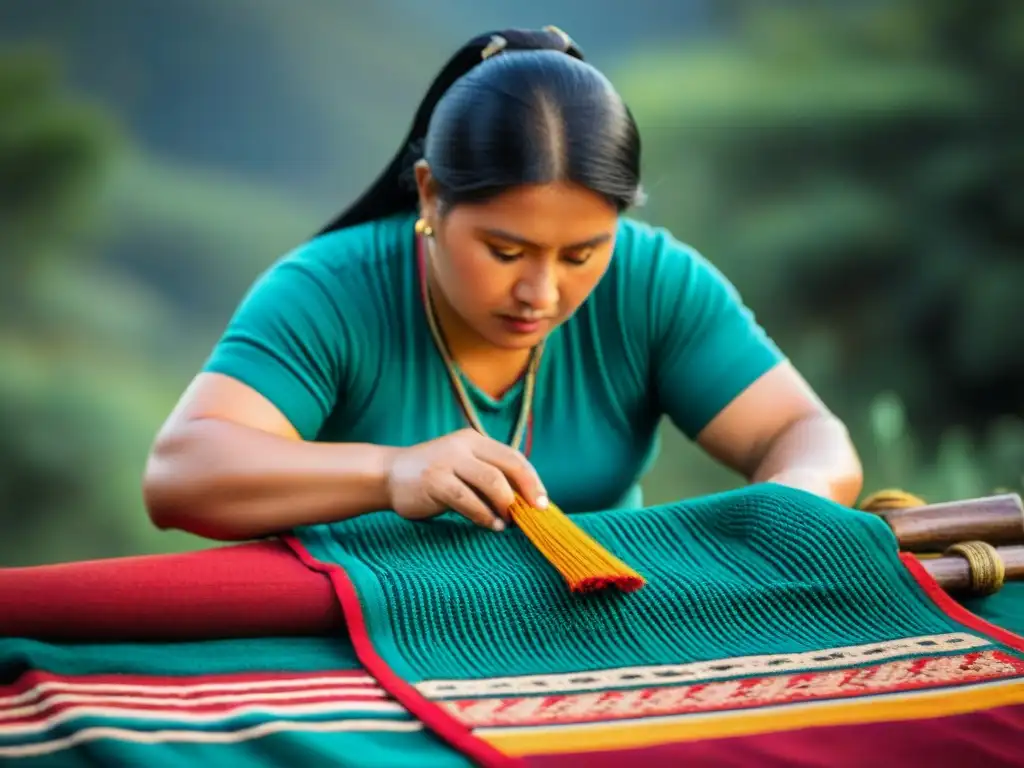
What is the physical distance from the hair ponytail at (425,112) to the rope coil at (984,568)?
72 centimetres

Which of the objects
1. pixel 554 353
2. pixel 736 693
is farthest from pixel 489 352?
pixel 736 693

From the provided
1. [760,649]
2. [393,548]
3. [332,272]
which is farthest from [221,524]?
[760,649]

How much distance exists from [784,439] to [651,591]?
1.50 feet

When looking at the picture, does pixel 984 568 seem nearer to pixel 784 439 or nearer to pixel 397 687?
pixel 784 439

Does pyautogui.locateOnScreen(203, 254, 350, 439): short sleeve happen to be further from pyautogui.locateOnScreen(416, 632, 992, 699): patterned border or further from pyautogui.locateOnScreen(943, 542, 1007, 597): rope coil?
pyautogui.locateOnScreen(943, 542, 1007, 597): rope coil

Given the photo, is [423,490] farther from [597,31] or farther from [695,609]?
[597,31]

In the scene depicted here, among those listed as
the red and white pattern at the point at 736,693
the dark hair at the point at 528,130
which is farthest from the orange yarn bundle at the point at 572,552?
the dark hair at the point at 528,130

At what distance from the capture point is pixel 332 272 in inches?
64.5

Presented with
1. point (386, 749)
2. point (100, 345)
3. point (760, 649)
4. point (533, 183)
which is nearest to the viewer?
point (386, 749)

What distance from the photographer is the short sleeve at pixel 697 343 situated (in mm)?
1684

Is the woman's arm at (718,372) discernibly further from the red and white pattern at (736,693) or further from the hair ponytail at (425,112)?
the red and white pattern at (736,693)

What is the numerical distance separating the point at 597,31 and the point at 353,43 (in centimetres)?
67

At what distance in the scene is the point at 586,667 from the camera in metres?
1.10

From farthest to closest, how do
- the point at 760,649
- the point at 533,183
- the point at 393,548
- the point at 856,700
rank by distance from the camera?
the point at 533,183 < the point at 393,548 < the point at 760,649 < the point at 856,700
